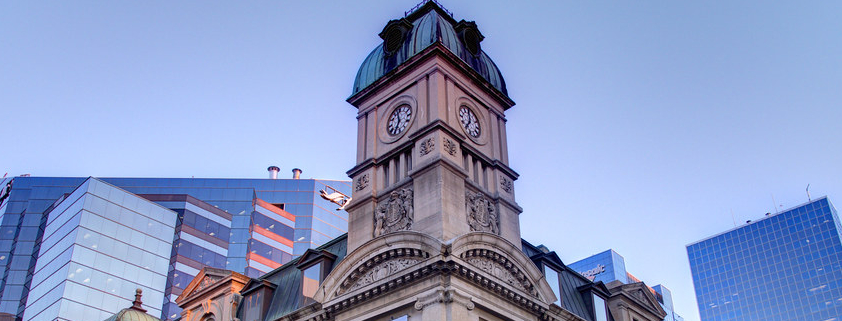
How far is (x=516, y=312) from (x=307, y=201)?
7167cm

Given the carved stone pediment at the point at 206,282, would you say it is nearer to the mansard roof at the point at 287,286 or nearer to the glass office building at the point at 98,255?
the mansard roof at the point at 287,286

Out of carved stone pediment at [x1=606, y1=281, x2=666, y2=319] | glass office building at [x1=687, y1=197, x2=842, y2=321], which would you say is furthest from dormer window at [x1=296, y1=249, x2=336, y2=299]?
glass office building at [x1=687, y1=197, x2=842, y2=321]

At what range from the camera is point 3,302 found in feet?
272

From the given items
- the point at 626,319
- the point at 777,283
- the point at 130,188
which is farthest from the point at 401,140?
the point at 777,283

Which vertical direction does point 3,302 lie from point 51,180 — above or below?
below

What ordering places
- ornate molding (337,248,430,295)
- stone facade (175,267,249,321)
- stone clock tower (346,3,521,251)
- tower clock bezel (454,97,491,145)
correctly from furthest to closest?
stone facade (175,267,249,321)
tower clock bezel (454,97,491,145)
stone clock tower (346,3,521,251)
ornate molding (337,248,430,295)

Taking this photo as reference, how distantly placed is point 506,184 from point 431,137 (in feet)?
20.8

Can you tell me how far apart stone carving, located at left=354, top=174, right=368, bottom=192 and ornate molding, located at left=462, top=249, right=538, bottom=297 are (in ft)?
30.8

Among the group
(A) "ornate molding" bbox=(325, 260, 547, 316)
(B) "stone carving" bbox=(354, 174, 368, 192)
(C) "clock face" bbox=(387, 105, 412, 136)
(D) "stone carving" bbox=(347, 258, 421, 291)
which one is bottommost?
(A) "ornate molding" bbox=(325, 260, 547, 316)

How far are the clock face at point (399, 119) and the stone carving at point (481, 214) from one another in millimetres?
6102

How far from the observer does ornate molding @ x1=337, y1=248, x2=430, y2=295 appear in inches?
1523

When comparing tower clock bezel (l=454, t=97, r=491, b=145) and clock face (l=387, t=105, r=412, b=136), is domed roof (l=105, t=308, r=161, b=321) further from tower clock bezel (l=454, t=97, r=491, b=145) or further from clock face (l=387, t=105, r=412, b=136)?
tower clock bezel (l=454, t=97, r=491, b=145)

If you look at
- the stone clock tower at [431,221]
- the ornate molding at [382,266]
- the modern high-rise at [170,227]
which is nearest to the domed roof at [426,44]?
the stone clock tower at [431,221]

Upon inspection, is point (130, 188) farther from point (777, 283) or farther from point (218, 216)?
point (777, 283)
